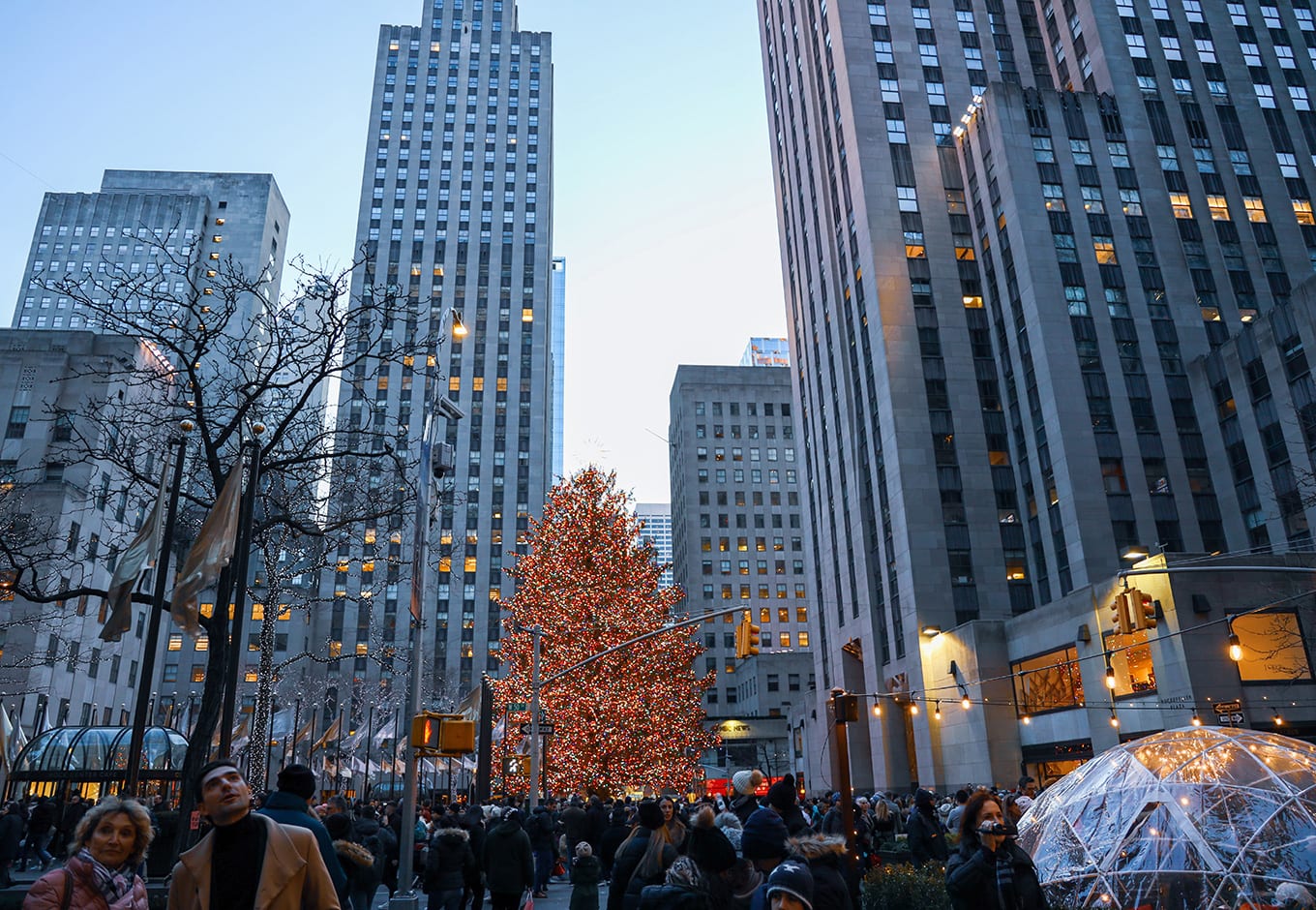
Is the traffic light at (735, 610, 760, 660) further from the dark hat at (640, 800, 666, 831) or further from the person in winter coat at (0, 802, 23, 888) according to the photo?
the person in winter coat at (0, 802, 23, 888)

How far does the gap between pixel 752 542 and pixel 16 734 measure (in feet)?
308

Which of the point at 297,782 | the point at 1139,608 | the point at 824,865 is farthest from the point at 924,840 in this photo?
the point at 297,782

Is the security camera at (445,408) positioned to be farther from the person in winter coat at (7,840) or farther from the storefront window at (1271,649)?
the storefront window at (1271,649)

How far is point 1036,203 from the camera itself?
5919cm

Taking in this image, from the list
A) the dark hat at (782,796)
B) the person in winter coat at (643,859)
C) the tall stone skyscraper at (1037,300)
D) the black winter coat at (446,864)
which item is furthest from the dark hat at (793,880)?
the tall stone skyscraper at (1037,300)

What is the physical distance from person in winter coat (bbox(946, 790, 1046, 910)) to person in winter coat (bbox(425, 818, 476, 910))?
825 cm

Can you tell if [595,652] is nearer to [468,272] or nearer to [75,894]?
[75,894]

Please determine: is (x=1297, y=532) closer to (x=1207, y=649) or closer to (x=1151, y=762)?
(x=1207, y=649)

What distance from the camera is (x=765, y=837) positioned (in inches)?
320

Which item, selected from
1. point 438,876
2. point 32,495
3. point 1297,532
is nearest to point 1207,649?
point 1297,532

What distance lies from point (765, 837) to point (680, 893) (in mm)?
1295

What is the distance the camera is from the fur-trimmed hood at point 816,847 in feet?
22.9

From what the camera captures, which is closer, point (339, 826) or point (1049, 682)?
point (339, 826)

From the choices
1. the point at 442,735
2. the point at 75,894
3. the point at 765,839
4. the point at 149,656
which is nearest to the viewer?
the point at 75,894
